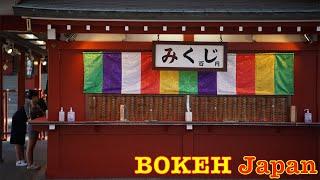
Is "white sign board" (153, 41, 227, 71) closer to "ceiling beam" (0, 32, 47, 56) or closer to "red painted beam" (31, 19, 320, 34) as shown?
"red painted beam" (31, 19, 320, 34)

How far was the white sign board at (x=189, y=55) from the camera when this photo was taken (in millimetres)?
10539

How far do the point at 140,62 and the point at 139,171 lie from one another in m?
2.41

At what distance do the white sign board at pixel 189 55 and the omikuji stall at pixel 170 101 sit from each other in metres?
0.16

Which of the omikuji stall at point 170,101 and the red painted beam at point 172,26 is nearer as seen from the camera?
the red painted beam at point 172,26

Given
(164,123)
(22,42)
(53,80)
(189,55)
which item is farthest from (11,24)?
(164,123)

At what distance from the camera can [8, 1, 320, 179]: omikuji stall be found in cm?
1073

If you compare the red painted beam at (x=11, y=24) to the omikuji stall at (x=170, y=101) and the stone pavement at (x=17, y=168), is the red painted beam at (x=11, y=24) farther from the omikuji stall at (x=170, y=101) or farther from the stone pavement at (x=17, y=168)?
the stone pavement at (x=17, y=168)

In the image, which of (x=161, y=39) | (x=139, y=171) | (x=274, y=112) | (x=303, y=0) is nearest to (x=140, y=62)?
(x=161, y=39)

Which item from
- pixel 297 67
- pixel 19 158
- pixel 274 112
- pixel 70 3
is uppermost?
pixel 70 3

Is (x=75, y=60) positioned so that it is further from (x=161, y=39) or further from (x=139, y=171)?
(x=139, y=171)

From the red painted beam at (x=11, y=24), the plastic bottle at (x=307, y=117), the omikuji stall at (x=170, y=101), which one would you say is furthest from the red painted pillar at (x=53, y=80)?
the plastic bottle at (x=307, y=117)

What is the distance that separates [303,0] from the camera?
35.9ft

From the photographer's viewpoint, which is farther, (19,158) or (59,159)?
(19,158)

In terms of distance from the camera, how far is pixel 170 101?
425 inches
